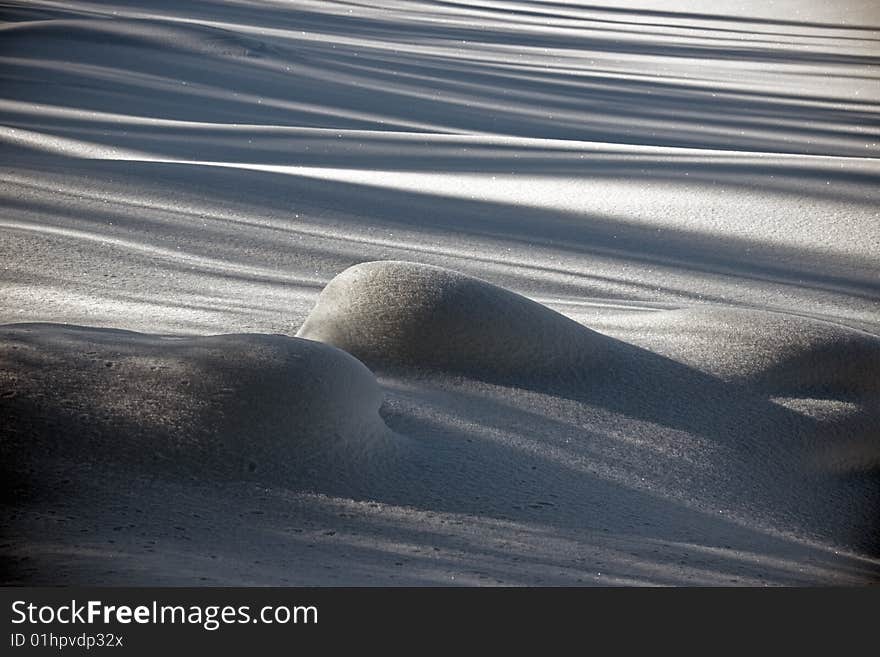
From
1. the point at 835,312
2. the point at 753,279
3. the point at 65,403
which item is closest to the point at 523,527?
the point at 65,403

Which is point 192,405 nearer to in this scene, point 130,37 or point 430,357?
point 430,357

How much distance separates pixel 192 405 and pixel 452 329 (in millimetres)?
760

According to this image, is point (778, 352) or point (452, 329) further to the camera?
point (778, 352)

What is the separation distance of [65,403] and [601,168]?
14.4ft

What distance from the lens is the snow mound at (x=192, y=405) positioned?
1.87m

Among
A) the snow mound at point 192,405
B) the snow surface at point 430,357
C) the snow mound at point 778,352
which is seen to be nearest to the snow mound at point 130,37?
the snow surface at point 430,357

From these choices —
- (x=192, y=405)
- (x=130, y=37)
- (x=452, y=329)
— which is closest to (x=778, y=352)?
(x=452, y=329)

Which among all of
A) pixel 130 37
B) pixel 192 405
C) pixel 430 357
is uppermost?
pixel 130 37

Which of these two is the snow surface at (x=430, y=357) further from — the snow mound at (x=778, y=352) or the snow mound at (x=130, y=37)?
the snow mound at (x=130, y=37)

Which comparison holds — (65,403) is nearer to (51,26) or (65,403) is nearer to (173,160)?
(173,160)

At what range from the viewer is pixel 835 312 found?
12.1 feet

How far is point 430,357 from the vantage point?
252cm

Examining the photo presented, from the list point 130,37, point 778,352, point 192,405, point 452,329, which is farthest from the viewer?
point 130,37

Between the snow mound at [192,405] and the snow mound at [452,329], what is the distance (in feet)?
1.34
